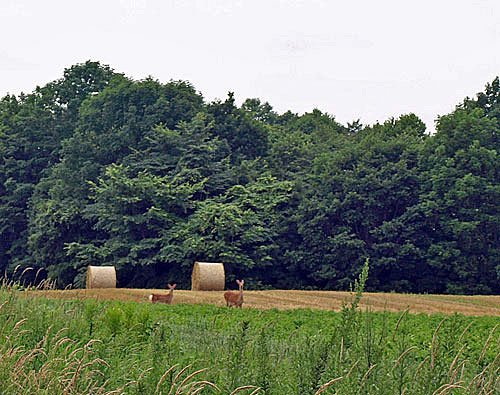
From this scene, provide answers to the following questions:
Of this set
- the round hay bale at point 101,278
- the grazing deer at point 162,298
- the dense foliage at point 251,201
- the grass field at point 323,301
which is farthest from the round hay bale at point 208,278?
the dense foliage at point 251,201

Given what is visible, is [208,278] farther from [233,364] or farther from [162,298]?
[233,364]

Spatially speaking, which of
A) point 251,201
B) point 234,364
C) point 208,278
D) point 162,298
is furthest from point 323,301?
point 234,364

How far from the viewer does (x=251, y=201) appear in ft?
134

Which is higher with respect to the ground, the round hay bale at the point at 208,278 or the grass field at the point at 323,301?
the round hay bale at the point at 208,278

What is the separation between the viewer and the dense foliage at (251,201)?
128 ft

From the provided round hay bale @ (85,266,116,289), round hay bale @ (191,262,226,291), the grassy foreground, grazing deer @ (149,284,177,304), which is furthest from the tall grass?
round hay bale @ (85,266,116,289)

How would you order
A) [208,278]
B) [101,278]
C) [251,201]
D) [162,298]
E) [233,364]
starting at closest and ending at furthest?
[233,364]
[162,298]
[208,278]
[101,278]
[251,201]

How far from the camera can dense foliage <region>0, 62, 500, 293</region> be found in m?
39.0

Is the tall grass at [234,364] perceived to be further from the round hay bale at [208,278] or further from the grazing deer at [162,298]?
the round hay bale at [208,278]

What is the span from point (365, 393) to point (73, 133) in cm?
4506

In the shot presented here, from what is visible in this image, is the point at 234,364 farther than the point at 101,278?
No

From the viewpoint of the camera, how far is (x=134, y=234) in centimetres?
4072

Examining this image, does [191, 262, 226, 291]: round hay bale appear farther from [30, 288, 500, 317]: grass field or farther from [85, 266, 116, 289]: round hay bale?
[85, 266, 116, 289]: round hay bale

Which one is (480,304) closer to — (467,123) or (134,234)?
(467,123)
